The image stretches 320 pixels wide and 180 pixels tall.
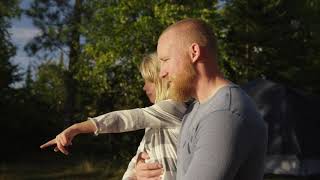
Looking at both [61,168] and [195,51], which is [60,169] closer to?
[61,168]

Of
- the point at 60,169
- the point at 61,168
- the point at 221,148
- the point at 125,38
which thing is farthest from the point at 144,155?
the point at 125,38

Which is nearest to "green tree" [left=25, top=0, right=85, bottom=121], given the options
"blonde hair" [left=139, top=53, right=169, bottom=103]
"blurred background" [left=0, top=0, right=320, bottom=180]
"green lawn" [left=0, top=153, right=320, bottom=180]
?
"blurred background" [left=0, top=0, right=320, bottom=180]

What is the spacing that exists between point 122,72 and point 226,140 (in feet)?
44.8

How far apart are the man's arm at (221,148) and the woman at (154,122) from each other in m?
0.82

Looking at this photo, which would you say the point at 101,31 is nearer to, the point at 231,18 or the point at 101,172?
the point at 101,172

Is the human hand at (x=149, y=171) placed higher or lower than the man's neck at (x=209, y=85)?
lower

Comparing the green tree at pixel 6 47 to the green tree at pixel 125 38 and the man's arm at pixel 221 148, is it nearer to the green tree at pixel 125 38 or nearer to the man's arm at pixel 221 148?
the green tree at pixel 125 38

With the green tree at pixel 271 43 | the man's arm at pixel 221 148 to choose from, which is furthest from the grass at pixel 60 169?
the man's arm at pixel 221 148

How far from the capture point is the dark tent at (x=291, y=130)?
10.7 meters

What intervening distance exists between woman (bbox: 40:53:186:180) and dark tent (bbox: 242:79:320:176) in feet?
27.8

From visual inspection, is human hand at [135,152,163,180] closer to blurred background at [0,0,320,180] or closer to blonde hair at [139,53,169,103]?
blonde hair at [139,53,169,103]

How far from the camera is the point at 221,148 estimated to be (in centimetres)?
147

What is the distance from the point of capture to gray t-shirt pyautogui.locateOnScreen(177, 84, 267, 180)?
1481 millimetres

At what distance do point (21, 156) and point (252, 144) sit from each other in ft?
44.7
